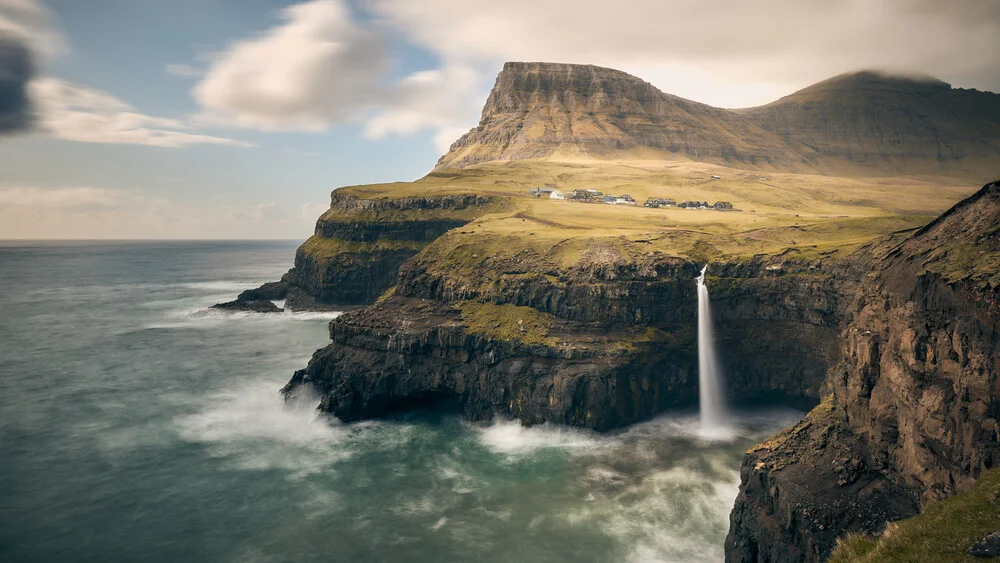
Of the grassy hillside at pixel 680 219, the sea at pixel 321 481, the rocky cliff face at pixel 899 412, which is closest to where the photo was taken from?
the rocky cliff face at pixel 899 412

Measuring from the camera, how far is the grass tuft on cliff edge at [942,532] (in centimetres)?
2098

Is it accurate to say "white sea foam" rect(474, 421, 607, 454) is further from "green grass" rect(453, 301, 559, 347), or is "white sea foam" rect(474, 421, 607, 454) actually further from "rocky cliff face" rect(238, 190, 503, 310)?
"rocky cliff face" rect(238, 190, 503, 310)

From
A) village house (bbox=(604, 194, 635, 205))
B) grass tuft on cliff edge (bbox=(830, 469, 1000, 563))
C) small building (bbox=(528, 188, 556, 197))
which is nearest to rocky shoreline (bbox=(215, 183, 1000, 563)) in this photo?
grass tuft on cliff edge (bbox=(830, 469, 1000, 563))

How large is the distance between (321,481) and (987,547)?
2080 inches

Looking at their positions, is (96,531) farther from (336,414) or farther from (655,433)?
(655,433)

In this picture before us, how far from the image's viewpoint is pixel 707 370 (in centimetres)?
7388

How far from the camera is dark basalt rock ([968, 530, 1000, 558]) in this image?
19125mm

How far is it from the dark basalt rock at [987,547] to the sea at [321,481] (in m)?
26.5

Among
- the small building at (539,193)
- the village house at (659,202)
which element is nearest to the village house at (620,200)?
the village house at (659,202)

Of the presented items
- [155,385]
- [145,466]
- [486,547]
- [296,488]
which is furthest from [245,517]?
[155,385]

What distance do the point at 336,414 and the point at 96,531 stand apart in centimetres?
2764

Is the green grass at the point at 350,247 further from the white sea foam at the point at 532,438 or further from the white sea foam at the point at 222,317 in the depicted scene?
the white sea foam at the point at 532,438

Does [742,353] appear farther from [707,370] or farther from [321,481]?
[321,481]

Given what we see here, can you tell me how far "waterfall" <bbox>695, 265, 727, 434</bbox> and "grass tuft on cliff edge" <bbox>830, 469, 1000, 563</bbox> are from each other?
4696 centimetres
